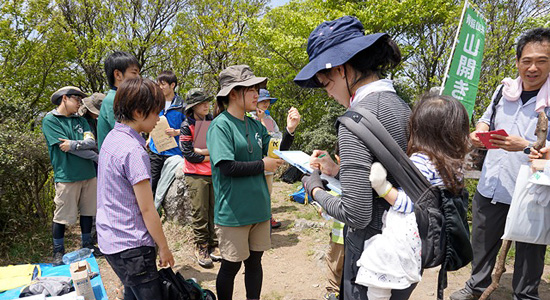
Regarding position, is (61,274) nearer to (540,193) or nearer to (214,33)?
(540,193)

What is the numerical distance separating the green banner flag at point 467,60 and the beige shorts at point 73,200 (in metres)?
4.76

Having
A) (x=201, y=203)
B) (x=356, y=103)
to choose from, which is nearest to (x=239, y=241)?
(x=356, y=103)

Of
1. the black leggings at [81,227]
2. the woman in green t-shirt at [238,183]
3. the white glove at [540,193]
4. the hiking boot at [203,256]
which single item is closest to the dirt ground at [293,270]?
the hiking boot at [203,256]

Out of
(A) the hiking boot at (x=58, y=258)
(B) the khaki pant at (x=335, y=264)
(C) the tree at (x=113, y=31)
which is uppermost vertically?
(C) the tree at (x=113, y=31)

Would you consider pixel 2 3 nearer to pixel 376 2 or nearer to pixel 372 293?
pixel 376 2

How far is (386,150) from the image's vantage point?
129 cm

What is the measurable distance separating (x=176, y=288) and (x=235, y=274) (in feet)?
1.64

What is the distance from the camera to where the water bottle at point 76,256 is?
11.4 feet

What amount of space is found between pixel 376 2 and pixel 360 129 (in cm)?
1094

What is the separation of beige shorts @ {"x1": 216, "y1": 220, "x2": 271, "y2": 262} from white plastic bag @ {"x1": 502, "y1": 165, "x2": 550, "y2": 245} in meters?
→ 1.81

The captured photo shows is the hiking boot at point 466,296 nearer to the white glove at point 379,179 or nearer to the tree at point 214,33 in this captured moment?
the white glove at point 379,179

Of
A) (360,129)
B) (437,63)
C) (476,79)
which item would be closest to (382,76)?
(360,129)

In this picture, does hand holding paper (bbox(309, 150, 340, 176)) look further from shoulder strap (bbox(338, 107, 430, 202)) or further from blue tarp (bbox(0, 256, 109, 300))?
blue tarp (bbox(0, 256, 109, 300))

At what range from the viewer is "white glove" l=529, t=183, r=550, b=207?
2.26 meters
